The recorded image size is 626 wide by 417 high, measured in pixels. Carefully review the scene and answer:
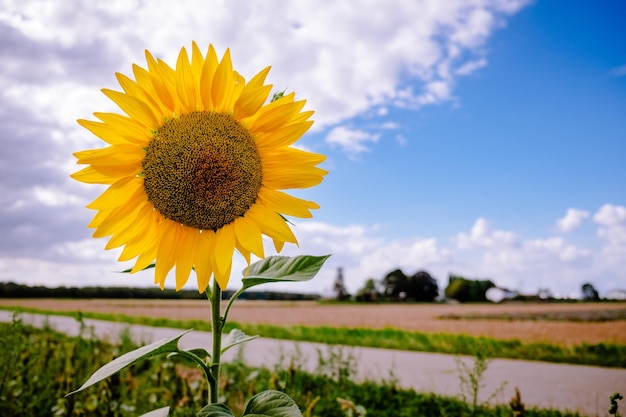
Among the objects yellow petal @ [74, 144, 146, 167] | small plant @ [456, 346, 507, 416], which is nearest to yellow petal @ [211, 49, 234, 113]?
yellow petal @ [74, 144, 146, 167]

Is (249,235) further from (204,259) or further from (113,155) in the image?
(113,155)

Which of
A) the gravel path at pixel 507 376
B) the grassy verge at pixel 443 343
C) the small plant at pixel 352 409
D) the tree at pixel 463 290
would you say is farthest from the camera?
the tree at pixel 463 290

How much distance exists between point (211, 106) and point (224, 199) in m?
0.23

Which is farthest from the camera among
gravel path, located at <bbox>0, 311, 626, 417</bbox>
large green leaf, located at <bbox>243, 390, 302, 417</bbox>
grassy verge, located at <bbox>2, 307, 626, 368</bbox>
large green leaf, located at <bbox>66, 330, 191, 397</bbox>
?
grassy verge, located at <bbox>2, 307, 626, 368</bbox>

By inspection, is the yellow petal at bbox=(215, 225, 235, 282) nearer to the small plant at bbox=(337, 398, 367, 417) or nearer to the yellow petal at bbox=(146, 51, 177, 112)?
the yellow petal at bbox=(146, 51, 177, 112)

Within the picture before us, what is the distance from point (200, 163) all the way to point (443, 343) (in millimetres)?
6781

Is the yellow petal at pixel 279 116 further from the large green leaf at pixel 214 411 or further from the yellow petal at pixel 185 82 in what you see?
the large green leaf at pixel 214 411

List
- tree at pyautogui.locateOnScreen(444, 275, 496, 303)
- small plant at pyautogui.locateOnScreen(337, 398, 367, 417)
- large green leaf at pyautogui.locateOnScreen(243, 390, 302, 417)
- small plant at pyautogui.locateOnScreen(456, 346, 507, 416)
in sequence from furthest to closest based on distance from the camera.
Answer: tree at pyautogui.locateOnScreen(444, 275, 496, 303) → small plant at pyautogui.locateOnScreen(456, 346, 507, 416) → small plant at pyautogui.locateOnScreen(337, 398, 367, 417) → large green leaf at pyautogui.locateOnScreen(243, 390, 302, 417)

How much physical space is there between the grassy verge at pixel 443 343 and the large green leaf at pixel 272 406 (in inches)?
137

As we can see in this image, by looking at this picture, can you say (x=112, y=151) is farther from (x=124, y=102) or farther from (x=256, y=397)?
(x=256, y=397)

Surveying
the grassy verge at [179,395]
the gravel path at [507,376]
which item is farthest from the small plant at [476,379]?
the gravel path at [507,376]

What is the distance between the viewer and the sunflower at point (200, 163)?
1.23m

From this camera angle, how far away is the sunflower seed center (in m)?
1.23

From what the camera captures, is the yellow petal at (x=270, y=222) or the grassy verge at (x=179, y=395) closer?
the yellow petal at (x=270, y=222)
